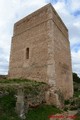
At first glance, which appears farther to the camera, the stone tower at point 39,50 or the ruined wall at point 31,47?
the ruined wall at point 31,47

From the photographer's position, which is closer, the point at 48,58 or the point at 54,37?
the point at 48,58

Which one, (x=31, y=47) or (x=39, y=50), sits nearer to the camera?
(x=39, y=50)

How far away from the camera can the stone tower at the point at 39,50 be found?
11352 mm

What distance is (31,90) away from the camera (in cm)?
846

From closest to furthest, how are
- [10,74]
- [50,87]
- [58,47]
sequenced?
[50,87] < [58,47] < [10,74]

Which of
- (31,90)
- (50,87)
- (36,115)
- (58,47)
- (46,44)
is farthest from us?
(58,47)

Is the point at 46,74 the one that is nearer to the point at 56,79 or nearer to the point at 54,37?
the point at 56,79

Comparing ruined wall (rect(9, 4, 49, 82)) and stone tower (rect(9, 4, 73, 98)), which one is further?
ruined wall (rect(9, 4, 49, 82))

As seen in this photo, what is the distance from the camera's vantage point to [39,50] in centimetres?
1220

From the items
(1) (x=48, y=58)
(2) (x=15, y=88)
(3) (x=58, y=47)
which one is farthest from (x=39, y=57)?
(2) (x=15, y=88)

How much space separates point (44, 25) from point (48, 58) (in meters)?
2.89

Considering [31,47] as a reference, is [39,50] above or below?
below

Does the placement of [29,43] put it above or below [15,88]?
above

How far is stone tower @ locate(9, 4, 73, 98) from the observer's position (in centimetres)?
1135
